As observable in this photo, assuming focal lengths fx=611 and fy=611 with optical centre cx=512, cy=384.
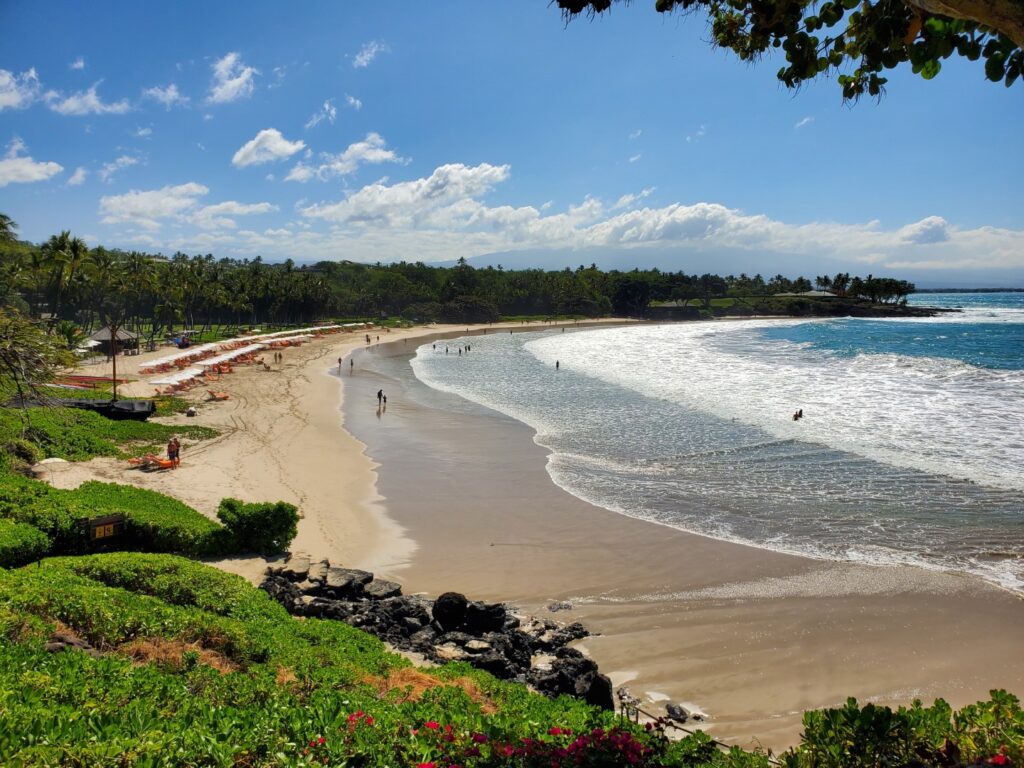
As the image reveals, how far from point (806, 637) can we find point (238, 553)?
1090 cm

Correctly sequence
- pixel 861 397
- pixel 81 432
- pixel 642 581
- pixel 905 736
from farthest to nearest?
pixel 861 397, pixel 81 432, pixel 642 581, pixel 905 736

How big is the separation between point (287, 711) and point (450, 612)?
5.06m

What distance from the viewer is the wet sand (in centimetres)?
874

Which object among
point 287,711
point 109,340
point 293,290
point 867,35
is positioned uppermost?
point 293,290

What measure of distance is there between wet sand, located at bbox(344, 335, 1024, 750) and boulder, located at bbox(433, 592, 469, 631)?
1.63 m

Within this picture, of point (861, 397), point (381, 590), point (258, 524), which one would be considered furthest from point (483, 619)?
point (861, 397)

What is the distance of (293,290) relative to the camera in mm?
89188

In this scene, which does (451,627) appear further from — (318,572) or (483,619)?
(318,572)

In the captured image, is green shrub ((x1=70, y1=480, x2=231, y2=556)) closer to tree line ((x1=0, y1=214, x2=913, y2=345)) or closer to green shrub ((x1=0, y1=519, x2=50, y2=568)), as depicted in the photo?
green shrub ((x1=0, y1=519, x2=50, y2=568))

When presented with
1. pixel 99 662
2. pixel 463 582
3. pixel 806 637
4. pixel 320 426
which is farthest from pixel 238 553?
pixel 320 426

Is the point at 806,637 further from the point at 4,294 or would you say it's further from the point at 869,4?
the point at 4,294

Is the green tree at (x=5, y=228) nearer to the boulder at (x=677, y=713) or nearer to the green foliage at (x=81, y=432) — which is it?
the green foliage at (x=81, y=432)

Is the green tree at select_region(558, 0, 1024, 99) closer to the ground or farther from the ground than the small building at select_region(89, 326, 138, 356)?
farther from the ground

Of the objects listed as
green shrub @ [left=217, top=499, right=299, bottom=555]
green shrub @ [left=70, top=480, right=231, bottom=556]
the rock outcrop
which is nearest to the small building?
green shrub @ [left=70, top=480, right=231, bottom=556]
